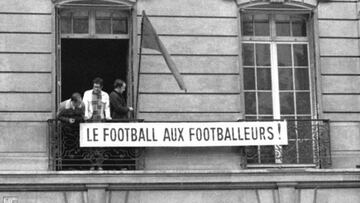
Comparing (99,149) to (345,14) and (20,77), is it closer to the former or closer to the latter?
(20,77)

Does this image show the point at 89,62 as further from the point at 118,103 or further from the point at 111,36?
the point at 118,103

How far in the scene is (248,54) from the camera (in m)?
20.9

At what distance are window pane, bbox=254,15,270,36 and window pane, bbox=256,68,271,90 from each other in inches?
33.5

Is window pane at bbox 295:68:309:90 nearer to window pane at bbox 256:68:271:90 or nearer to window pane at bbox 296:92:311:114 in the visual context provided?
window pane at bbox 296:92:311:114

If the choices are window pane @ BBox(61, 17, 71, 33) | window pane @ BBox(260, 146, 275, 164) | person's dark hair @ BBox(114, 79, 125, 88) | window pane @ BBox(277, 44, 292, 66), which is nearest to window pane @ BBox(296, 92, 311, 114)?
window pane @ BBox(277, 44, 292, 66)

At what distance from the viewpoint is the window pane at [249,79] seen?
813 inches

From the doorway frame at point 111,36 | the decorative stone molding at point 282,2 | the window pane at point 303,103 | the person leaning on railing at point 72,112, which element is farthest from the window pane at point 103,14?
the window pane at point 303,103

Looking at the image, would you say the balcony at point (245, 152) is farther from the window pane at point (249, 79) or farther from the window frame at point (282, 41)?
the window pane at point (249, 79)

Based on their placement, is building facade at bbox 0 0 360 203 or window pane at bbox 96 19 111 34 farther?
window pane at bbox 96 19 111 34

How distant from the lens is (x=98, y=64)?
70.1 feet

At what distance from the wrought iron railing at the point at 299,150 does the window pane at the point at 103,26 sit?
13.2ft

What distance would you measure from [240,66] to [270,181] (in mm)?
2632

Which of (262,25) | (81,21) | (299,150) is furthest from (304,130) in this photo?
(81,21)

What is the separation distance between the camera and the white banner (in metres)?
19.3
